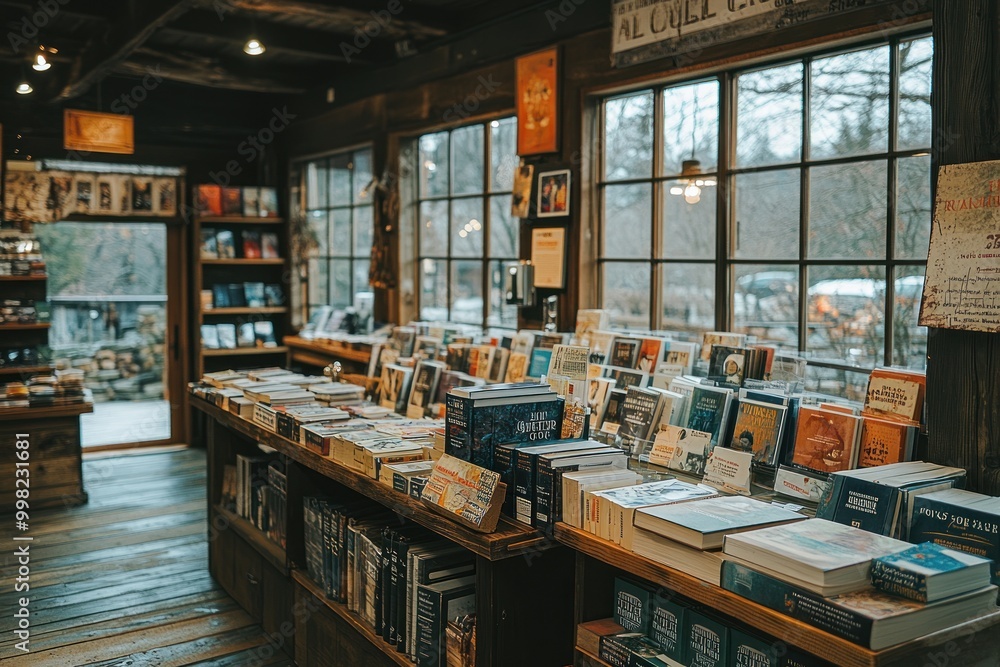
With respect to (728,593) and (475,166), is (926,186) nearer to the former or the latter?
(728,593)

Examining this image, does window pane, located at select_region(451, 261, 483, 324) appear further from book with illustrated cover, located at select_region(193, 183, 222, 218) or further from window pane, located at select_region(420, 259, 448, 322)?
book with illustrated cover, located at select_region(193, 183, 222, 218)

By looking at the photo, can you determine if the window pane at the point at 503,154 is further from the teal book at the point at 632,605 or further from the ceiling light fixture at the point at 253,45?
the teal book at the point at 632,605

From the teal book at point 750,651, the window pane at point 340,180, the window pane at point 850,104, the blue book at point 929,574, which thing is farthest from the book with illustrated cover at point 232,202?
the blue book at point 929,574

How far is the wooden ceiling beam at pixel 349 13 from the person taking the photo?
15.6ft

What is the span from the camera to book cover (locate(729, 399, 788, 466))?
8.84ft

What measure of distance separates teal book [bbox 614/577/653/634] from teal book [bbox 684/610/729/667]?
13 centimetres

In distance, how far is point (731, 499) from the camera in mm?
2229

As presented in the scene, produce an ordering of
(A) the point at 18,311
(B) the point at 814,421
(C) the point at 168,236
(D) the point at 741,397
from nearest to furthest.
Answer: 1. (B) the point at 814,421
2. (D) the point at 741,397
3. (A) the point at 18,311
4. (C) the point at 168,236

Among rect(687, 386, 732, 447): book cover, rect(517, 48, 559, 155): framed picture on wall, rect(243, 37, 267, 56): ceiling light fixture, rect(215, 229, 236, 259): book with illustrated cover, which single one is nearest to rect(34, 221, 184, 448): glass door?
rect(215, 229, 236, 259): book with illustrated cover

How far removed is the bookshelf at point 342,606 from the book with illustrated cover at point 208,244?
337 centimetres

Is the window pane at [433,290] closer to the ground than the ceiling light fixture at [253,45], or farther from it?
closer to the ground

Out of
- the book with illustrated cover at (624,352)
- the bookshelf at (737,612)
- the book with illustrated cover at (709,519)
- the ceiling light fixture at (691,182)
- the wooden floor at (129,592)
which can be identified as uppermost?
the ceiling light fixture at (691,182)

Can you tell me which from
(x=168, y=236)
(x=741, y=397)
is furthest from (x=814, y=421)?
(x=168, y=236)

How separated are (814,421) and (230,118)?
664 centimetres
